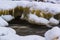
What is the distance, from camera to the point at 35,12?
180 inches

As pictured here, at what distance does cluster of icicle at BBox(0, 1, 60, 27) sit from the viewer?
4.36m

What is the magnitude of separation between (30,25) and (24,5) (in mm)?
604

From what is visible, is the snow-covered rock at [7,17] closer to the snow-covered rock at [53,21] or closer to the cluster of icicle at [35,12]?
the cluster of icicle at [35,12]

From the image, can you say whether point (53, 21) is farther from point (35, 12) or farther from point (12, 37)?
point (12, 37)

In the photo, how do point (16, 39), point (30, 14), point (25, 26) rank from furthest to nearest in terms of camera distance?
point (30, 14) < point (25, 26) < point (16, 39)

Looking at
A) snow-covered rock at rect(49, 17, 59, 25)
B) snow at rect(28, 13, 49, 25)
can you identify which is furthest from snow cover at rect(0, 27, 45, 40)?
snow-covered rock at rect(49, 17, 59, 25)

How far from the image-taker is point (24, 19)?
15.3 feet

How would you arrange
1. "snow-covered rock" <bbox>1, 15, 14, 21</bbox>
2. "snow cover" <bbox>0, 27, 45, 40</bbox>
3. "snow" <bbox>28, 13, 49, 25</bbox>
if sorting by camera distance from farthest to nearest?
1. "snow-covered rock" <bbox>1, 15, 14, 21</bbox>
2. "snow" <bbox>28, 13, 49, 25</bbox>
3. "snow cover" <bbox>0, 27, 45, 40</bbox>

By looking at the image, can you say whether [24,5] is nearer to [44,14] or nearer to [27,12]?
[27,12]

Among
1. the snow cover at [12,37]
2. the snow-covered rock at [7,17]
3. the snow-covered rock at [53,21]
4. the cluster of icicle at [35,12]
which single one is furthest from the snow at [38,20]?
the snow cover at [12,37]

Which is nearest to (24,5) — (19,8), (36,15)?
(19,8)

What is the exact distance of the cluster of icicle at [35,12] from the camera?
172 inches

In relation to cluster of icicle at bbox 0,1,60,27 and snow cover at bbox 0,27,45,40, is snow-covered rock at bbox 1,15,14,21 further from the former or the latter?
snow cover at bbox 0,27,45,40

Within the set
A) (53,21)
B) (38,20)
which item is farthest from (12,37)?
(53,21)
